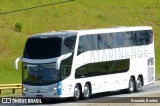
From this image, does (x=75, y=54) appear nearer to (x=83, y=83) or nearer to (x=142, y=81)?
(x=83, y=83)

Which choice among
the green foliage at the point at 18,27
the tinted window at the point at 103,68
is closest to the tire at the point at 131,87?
the tinted window at the point at 103,68

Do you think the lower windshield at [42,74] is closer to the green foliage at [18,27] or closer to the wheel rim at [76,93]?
the wheel rim at [76,93]

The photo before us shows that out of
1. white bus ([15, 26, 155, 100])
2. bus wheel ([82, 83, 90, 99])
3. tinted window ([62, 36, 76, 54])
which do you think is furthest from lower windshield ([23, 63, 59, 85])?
bus wheel ([82, 83, 90, 99])

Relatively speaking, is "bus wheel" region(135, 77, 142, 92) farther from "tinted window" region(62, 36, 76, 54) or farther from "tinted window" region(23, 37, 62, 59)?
"tinted window" region(23, 37, 62, 59)

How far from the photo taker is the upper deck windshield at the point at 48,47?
102 feet

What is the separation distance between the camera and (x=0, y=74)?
5916 centimetres

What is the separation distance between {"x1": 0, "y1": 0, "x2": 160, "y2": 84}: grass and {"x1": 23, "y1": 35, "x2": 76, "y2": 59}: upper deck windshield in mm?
27993

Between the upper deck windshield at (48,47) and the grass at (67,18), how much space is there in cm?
2799

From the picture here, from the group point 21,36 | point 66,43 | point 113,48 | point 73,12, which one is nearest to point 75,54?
point 66,43

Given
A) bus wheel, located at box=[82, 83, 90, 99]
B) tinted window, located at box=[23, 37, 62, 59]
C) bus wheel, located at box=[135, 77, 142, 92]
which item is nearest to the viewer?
tinted window, located at box=[23, 37, 62, 59]

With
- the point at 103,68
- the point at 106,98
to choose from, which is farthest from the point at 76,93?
the point at 103,68

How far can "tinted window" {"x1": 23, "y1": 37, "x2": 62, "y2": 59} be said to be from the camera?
31.2 metres

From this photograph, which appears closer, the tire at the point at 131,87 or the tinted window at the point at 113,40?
the tinted window at the point at 113,40

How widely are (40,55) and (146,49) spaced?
8858 millimetres
